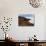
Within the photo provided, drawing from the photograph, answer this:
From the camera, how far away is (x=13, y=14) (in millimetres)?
4016

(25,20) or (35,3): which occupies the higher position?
(35,3)

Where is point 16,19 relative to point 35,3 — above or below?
below

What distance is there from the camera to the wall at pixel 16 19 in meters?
3.99

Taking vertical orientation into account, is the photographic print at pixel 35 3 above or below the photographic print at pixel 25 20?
above

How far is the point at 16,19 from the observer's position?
4.01m

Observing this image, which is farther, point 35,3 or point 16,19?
point 35,3

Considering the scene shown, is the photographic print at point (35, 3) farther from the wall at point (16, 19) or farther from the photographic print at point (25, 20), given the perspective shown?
the photographic print at point (25, 20)

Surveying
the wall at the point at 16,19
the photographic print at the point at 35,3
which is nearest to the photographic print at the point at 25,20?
the wall at the point at 16,19

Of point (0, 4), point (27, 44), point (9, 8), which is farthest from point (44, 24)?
point (0, 4)

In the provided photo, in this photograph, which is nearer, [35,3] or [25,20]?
[25,20]

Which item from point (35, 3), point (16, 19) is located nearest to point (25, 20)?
point (16, 19)

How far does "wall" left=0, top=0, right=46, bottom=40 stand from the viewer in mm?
3987

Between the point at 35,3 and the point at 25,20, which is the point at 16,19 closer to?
the point at 25,20

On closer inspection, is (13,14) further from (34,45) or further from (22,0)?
(34,45)
